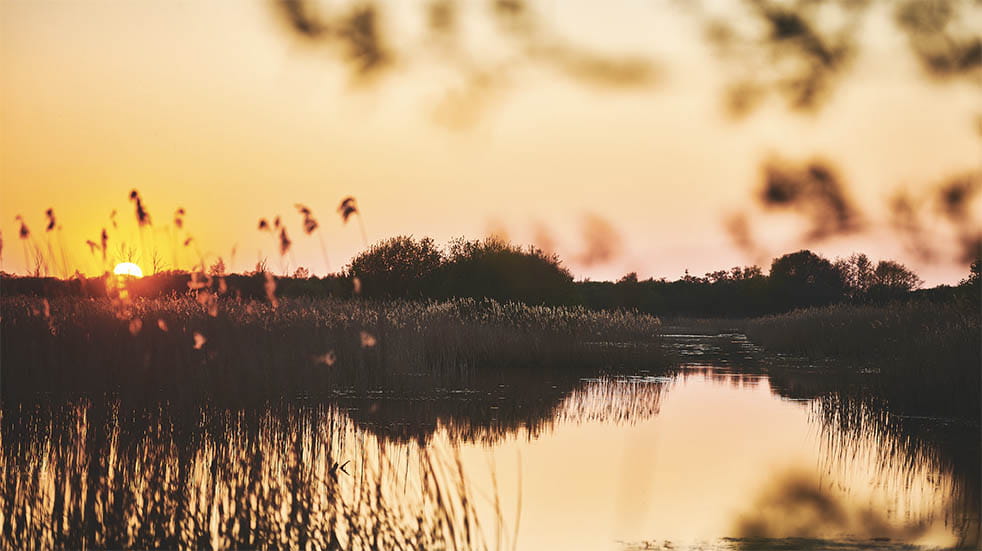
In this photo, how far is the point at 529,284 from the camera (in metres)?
38.2

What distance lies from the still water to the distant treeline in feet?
4.86

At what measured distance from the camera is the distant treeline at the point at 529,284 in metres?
13.6

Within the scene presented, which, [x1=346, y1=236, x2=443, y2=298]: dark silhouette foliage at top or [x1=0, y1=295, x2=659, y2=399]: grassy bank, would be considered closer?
[x1=0, y1=295, x2=659, y2=399]: grassy bank

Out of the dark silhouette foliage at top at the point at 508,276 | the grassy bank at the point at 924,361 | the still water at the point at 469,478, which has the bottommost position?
the still water at the point at 469,478

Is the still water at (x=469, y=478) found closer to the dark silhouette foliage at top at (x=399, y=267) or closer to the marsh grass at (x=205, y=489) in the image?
the marsh grass at (x=205, y=489)

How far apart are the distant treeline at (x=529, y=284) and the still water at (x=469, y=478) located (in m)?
1.48

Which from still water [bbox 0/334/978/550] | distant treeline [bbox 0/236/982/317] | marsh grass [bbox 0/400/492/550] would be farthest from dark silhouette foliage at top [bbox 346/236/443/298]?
marsh grass [bbox 0/400/492/550]

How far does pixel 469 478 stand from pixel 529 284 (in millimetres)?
29734

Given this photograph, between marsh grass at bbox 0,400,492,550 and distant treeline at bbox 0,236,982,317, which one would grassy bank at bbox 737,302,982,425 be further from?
marsh grass at bbox 0,400,492,550

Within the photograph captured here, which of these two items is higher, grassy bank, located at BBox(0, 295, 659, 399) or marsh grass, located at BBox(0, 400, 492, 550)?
grassy bank, located at BBox(0, 295, 659, 399)

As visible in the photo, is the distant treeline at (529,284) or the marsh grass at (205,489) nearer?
the marsh grass at (205,489)

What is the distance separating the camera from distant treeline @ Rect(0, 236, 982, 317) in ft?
44.5

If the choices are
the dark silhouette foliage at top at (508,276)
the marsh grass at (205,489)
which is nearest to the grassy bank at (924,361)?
the marsh grass at (205,489)

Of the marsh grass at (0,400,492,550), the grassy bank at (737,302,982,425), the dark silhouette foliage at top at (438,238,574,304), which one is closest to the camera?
the marsh grass at (0,400,492,550)
